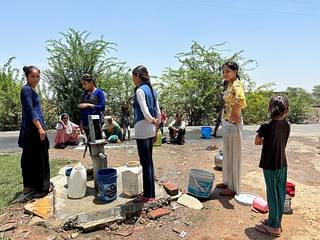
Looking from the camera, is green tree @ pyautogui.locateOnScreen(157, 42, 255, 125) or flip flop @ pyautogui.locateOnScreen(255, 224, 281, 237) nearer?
flip flop @ pyautogui.locateOnScreen(255, 224, 281, 237)

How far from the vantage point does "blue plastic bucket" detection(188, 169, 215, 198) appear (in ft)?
12.8

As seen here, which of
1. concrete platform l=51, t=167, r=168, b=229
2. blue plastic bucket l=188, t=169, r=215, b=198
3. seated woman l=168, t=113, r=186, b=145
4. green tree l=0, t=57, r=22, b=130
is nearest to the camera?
concrete platform l=51, t=167, r=168, b=229

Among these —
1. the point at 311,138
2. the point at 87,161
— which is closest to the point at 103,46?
the point at 87,161

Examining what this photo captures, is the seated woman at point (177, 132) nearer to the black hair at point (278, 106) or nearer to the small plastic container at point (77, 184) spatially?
the small plastic container at point (77, 184)

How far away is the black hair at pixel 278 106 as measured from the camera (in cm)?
295

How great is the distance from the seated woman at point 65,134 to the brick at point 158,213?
4611 mm

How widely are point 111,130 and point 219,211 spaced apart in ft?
17.0

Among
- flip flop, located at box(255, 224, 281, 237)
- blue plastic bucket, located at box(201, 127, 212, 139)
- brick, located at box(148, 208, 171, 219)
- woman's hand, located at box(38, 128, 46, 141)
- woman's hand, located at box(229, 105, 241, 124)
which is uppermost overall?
woman's hand, located at box(229, 105, 241, 124)

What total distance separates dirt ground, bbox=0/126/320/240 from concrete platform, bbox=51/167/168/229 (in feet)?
0.54

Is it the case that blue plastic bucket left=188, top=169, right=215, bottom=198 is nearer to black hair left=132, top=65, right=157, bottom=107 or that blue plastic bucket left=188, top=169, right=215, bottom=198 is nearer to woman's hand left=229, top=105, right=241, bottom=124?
woman's hand left=229, top=105, right=241, bottom=124

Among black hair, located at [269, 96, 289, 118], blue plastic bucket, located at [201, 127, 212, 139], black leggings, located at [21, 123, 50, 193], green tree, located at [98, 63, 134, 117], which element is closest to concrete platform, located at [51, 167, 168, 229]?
black leggings, located at [21, 123, 50, 193]

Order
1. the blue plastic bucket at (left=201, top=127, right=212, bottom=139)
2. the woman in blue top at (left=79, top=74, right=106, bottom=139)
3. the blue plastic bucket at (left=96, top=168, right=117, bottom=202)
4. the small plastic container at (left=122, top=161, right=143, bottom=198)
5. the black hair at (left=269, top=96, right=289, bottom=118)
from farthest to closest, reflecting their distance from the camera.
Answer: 1. the blue plastic bucket at (left=201, top=127, right=212, bottom=139)
2. the woman in blue top at (left=79, top=74, right=106, bottom=139)
3. the small plastic container at (left=122, top=161, right=143, bottom=198)
4. the blue plastic bucket at (left=96, top=168, right=117, bottom=202)
5. the black hair at (left=269, top=96, right=289, bottom=118)

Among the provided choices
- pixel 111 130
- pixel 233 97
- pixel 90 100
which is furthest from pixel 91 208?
pixel 111 130

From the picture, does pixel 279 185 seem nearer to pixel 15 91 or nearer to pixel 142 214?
pixel 142 214
